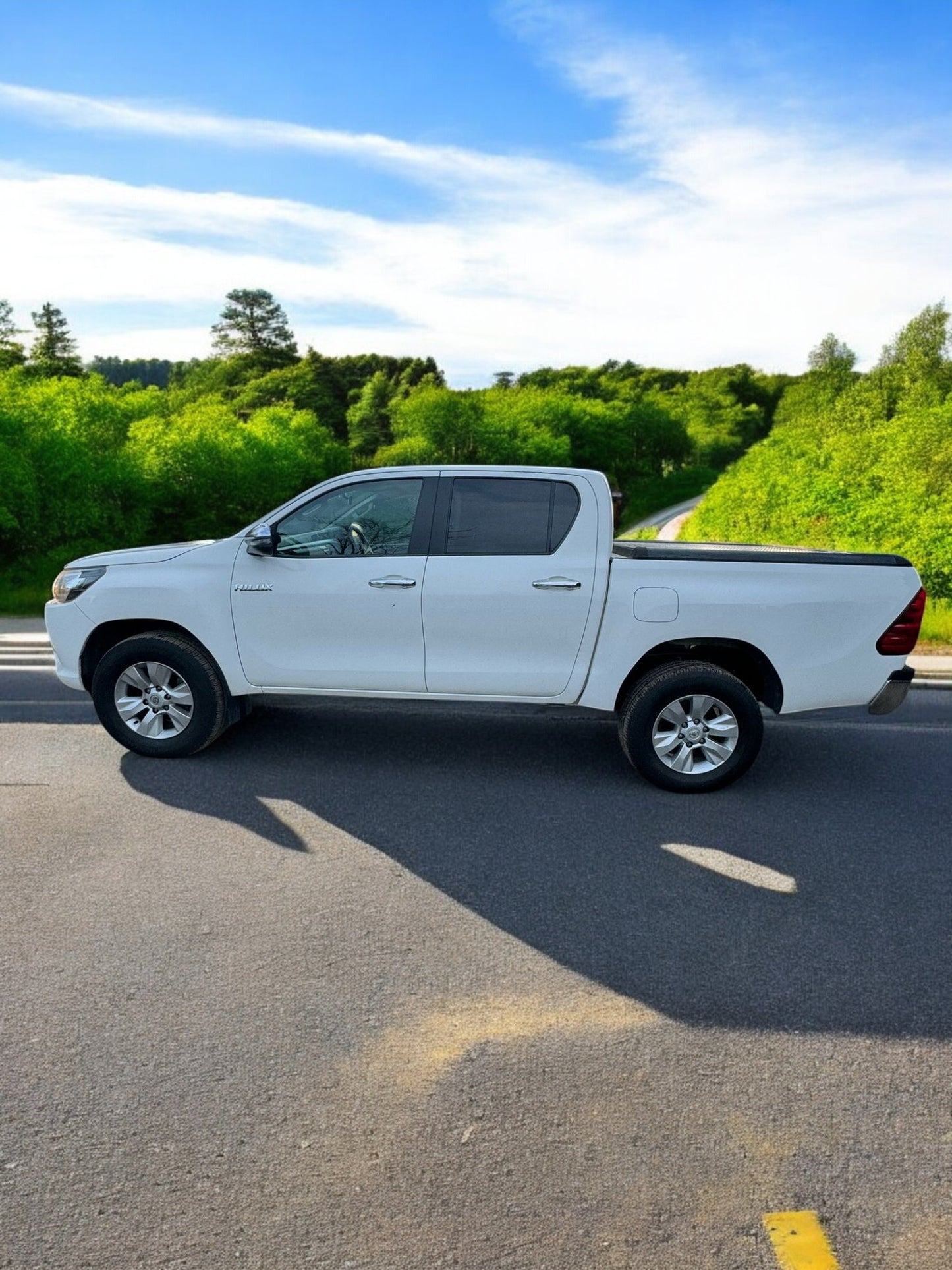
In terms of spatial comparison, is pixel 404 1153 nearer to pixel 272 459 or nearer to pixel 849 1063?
pixel 849 1063

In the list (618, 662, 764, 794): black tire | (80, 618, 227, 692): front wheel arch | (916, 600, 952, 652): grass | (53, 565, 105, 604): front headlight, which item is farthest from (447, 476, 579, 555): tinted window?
(916, 600, 952, 652): grass

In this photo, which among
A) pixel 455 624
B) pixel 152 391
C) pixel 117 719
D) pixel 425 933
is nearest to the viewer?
pixel 425 933

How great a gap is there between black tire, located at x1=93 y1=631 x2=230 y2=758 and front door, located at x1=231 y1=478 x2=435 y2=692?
29cm

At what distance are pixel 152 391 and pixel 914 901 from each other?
323 feet

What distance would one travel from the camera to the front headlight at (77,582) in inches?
277

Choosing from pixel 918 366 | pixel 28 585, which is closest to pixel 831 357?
pixel 918 366

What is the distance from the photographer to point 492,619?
6.47 meters

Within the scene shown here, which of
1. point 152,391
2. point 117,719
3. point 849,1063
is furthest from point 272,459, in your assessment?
point 849,1063

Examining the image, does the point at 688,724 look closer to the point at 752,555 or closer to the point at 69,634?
the point at 752,555

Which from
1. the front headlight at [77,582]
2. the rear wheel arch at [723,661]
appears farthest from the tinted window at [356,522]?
the rear wheel arch at [723,661]

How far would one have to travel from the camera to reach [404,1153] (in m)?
3.12

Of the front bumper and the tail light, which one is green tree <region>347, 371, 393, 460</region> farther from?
the tail light

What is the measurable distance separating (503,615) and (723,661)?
5.12ft

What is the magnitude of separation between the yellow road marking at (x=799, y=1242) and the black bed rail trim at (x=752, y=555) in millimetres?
4115
